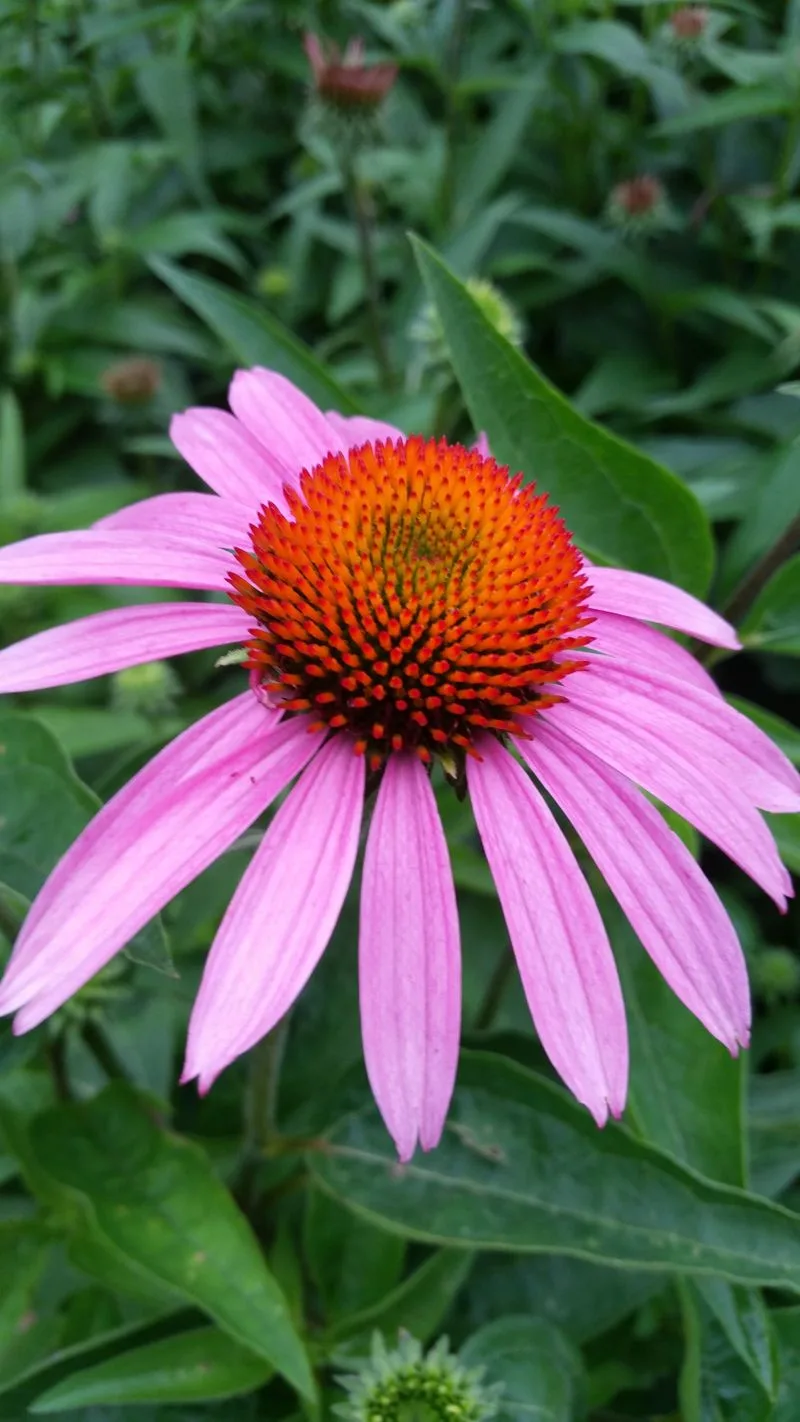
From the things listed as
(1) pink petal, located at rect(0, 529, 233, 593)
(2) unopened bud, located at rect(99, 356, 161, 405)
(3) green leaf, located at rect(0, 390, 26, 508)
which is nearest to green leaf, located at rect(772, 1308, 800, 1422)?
(1) pink petal, located at rect(0, 529, 233, 593)

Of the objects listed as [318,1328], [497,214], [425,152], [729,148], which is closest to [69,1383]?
[318,1328]

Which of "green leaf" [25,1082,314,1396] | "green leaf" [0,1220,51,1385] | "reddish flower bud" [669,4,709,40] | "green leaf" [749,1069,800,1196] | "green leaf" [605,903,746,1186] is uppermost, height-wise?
"reddish flower bud" [669,4,709,40]

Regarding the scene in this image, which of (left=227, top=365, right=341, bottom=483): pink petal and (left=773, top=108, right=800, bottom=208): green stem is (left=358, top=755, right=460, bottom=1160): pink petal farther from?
(left=773, top=108, right=800, bottom=208): green stem

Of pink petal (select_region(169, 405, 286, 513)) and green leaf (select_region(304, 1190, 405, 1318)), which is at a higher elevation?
pink petal (select_region(169, 405, 286, 513))

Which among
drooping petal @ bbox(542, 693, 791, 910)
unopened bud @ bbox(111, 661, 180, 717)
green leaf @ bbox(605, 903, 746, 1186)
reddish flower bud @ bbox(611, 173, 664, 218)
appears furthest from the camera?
reddish flower bud @ bbox(611, 173, 664, 218)

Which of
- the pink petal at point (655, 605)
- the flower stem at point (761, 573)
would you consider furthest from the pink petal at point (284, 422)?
the flower stem at point (761, 573)

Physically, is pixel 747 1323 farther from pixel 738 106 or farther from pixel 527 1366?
pixel 738 106

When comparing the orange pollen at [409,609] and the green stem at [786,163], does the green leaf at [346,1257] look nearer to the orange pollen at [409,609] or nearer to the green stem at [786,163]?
the orange pollen at [409,609]
